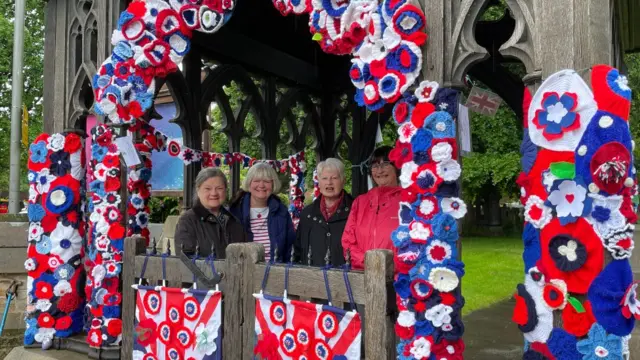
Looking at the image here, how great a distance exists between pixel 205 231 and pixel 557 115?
2.38 m

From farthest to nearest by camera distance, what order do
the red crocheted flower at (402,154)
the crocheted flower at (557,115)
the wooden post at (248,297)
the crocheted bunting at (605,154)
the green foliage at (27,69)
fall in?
the green foliage at (27,69) → the wooden post at (248,297) → the red crocheted flower at (402,154) → the crocheted flower at (557,115) → the crocheted bunting at (605,154)

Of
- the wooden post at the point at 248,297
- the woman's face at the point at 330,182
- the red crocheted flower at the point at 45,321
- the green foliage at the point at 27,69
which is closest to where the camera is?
the wooden post at the point at 248,297

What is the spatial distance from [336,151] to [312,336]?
5502 mm

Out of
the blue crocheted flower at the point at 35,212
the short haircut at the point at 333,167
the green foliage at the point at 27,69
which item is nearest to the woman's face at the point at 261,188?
the short haircut at the point at 333,167

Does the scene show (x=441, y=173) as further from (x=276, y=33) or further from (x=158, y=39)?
(x=276, y=33)

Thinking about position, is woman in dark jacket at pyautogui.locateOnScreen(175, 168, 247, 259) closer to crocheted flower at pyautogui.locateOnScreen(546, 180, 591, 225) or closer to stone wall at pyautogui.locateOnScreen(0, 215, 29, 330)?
crocheted flower at pyautogui.locateOnScreen(546, 180, 591, 225)

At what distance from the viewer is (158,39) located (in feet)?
14.3

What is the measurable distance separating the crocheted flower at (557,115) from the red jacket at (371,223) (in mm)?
1277

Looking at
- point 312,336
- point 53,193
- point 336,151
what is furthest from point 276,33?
point 312,336

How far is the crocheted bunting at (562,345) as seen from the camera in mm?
2627

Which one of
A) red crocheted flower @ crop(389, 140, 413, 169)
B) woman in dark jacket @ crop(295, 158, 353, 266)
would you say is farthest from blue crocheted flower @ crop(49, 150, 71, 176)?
red crocheted flower @ crop(389, 140, 413, 169)

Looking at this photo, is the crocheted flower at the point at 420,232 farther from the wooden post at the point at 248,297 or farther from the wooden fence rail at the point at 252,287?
the wooden post at the point at 248,297

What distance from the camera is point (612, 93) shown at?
101 inches

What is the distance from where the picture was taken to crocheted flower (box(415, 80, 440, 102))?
9.98 feet
